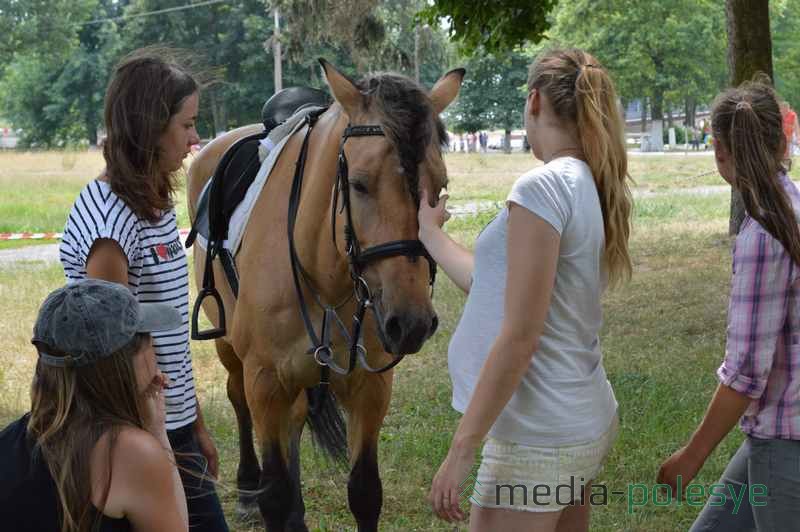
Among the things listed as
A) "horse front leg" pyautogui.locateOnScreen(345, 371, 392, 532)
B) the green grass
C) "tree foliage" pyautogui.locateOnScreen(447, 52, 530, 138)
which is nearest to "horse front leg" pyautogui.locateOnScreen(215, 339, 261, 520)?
"horse front leg" pyautogui.locateOnScreen(345, 371, 392, 532)

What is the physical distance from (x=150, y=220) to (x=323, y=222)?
3.49ft

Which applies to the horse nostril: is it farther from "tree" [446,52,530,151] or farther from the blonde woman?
"tree" [446,52,530,151]

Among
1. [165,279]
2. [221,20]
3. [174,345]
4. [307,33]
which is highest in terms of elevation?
[221,20]

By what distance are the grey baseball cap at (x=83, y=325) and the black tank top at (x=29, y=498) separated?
23cm

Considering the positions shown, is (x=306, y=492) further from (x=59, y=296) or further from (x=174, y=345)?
(x=59, y=296)

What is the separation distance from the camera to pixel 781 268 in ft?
8.23

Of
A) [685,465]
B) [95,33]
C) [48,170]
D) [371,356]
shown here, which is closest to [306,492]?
[371,356]

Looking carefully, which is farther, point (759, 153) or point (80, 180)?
point (80, 180)

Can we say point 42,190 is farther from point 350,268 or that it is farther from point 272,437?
point 350,268

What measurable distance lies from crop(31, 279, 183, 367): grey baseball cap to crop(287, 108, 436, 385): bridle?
1374mm

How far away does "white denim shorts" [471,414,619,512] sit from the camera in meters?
2.40

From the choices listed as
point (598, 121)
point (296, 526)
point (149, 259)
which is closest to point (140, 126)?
point (149, 259)

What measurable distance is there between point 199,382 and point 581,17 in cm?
3861

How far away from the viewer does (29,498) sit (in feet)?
6.95
